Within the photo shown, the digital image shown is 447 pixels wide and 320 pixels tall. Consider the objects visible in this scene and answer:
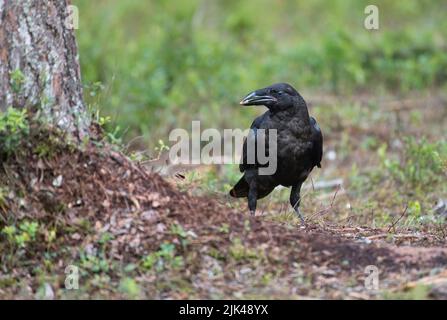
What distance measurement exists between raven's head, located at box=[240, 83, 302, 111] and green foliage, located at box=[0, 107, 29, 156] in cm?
237

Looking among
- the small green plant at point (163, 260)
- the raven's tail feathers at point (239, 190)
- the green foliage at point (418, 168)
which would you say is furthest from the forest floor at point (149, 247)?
the green foliage at point (418, 168)

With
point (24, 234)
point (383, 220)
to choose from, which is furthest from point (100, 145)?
point (383, 220)

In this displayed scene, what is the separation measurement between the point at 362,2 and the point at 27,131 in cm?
1103

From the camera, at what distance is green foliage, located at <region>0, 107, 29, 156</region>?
507 centimetres

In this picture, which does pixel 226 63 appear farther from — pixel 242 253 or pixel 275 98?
pixel 242 253

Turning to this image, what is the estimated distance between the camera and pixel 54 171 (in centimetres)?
535

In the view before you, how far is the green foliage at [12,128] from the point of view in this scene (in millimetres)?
5066

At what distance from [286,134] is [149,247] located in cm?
228

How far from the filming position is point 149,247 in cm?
521

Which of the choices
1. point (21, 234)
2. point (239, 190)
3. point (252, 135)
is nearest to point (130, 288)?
point (21, 234)

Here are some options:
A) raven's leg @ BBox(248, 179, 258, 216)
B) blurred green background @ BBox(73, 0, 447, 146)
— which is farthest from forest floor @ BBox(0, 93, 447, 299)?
blurred green background @ BBox(73, 0, 447, 146)

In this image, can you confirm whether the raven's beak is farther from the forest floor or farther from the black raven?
the forest floor

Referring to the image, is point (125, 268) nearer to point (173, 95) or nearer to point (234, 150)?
point (234, 150)

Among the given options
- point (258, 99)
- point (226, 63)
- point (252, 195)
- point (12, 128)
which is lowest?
point (252, 195)
